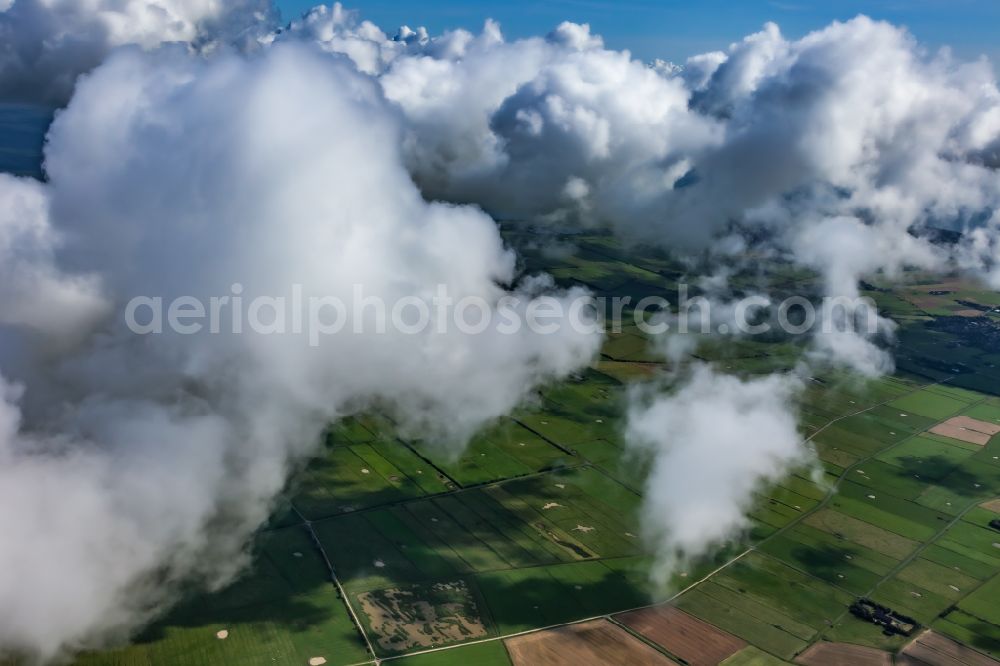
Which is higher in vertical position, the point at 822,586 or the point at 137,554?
the point at 137,554

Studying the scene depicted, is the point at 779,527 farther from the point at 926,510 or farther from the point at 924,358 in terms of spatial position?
the point at 924,358

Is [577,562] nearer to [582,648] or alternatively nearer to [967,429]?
[582,648]

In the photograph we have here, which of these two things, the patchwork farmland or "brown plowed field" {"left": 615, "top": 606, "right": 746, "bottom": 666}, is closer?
the patchwork farmland

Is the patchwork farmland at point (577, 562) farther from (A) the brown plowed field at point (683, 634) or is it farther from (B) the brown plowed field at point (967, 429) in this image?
(B) the brown plowed field at point (967, 429)

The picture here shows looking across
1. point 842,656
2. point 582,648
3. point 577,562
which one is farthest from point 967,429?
point 582,648

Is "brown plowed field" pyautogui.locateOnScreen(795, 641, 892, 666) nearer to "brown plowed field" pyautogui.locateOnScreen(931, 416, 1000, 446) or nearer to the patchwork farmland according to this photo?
the patchwork farmland

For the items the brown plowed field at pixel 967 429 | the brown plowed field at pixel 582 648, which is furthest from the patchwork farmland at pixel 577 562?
the brown plowed field at pixel 967 429

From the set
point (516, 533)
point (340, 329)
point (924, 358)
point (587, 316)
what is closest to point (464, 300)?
point (340, 329)

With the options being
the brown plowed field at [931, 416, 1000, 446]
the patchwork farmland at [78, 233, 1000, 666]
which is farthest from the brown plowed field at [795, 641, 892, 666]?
the brown plowed field at [931, 416, 1000, 446]
